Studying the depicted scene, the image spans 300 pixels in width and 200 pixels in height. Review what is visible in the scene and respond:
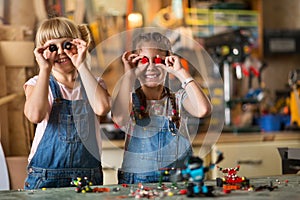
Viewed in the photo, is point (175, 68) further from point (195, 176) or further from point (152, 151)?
point (195, 176)

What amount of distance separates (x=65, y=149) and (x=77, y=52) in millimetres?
240

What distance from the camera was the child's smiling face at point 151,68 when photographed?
1351mm

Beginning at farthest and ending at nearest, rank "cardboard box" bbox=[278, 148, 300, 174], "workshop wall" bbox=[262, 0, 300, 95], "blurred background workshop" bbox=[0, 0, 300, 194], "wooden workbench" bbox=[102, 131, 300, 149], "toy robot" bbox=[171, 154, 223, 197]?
"workshop wall" bbox=[262, 0, 300, 95] < "wooden workbench" bbox=[102, 131, 300, 149] < "blurred background workshop" bbox=[0, 0, 300, 194] < "cardboard box" bbox=[278, 148, 300, 174] < "toy robot" bbox=[171, 154, 223, 197]

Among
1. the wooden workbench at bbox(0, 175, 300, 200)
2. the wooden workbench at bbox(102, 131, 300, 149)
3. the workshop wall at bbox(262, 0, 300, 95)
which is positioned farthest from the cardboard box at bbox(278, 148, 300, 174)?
the workshop wall at bbox(262, 0, 300, 95)

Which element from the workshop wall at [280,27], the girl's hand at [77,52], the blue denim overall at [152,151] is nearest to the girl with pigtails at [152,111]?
the blue denim overall at [152,151]

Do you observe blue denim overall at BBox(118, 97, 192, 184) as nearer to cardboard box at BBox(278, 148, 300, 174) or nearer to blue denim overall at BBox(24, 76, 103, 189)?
blue denim overall at BBox(24, 76, 103, 189)

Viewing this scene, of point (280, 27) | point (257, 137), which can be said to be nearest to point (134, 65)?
point (257, 137)

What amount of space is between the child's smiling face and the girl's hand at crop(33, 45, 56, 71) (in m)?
0.22

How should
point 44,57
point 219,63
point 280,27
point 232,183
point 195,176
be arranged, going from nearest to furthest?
point 195,176 → point 232,183 → point 44,57 → point 219,63 → point 280,27

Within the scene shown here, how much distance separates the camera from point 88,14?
7.98ft

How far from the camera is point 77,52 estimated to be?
1326 millimetres

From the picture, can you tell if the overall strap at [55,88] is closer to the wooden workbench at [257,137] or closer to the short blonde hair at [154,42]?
the short blonde hair at [154,42]

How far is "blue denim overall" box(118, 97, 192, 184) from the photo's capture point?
131 cm

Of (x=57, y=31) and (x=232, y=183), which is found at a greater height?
(x=57, y=31)
